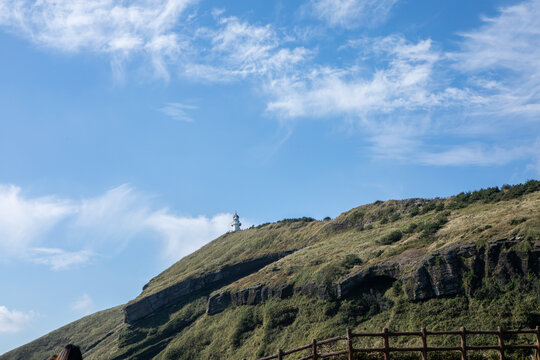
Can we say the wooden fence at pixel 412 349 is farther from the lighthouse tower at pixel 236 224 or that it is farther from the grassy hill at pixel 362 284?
the lighthouse tower at pixel 236 224

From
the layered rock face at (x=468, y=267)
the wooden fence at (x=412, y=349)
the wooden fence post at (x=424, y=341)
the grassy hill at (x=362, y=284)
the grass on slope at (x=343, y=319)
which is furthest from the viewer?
the grassy hill at (x=362, y=284)

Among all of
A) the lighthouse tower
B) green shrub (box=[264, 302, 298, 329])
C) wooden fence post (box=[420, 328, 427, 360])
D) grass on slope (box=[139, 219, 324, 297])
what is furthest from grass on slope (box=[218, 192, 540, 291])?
the lighthouse tower

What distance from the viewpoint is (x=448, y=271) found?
58.8 m

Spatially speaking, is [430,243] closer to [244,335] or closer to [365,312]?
[365,312]

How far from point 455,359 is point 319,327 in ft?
138

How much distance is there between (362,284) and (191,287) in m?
50.6

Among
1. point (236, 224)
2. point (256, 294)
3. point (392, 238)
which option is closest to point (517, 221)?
point (392, 238)

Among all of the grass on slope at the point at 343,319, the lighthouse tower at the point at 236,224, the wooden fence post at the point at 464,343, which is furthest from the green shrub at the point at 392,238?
the lighthouse tower at the point at 236,224

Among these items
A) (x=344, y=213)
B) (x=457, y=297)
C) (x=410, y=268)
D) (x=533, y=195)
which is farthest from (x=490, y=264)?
(x=344, y=213)

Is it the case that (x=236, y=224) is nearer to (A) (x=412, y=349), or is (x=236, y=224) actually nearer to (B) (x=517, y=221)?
(B) (x=517, y=221)

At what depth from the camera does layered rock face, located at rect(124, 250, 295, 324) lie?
357 ft

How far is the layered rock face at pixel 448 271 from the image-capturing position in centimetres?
5359

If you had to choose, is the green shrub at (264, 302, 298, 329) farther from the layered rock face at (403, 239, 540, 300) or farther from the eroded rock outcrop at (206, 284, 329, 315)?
the layered rock face at (403, 239, 540, 300)

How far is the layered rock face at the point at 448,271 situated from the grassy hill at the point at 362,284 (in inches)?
4.7
